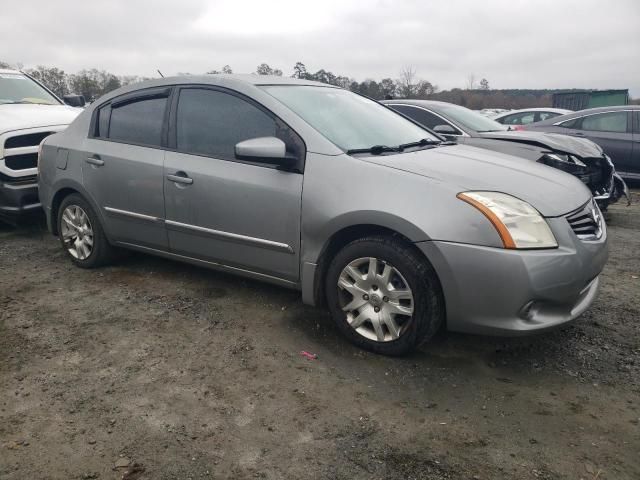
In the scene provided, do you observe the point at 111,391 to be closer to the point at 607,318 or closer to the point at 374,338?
the point at 374,338

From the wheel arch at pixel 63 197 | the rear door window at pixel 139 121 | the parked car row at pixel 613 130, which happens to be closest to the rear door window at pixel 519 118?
the parked car row at pixel 613 130

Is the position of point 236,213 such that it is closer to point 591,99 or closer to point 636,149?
point 636,149

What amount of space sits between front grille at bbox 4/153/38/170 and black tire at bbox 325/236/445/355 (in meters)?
4.30

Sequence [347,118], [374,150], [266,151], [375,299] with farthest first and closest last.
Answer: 1. [347,118]
2. [374,150]
3. [266,151]
4. [375,299]

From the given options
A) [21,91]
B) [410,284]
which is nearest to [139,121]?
[410,284]

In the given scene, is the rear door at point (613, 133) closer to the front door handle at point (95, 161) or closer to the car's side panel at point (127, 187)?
the car's side panel at point (127, 187)

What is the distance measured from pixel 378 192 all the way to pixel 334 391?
1.12 m

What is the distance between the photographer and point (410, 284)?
2.98m

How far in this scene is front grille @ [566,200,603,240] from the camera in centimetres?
305

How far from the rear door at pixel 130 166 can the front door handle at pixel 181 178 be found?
0.13 metres

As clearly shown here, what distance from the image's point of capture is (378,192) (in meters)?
3.07

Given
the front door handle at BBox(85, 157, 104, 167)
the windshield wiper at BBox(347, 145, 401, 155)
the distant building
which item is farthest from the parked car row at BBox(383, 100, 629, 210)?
the distant building

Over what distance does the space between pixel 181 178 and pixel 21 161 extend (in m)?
2.98

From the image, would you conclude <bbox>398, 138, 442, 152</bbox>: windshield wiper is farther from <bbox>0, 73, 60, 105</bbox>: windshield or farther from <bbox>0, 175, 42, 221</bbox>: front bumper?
<bbox>0, 73, 60, 105</bbox>: windshield
